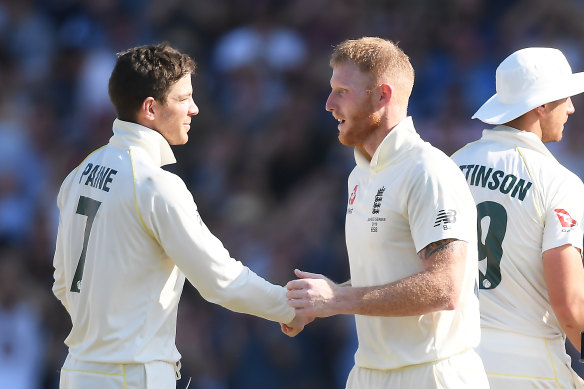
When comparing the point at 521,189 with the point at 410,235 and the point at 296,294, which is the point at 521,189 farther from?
the point at 296,294

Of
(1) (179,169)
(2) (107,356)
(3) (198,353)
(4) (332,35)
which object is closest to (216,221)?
(1) (179,169)

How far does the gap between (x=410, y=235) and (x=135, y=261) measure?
1271 millimetres

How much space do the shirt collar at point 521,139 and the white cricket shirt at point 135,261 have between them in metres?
1.39

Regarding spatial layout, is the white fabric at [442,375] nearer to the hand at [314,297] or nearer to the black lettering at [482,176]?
the hand at [314,297]

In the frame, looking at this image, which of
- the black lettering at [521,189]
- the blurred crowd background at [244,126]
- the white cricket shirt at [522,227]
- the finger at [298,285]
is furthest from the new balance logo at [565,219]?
the blurred crowd background at [244,126]

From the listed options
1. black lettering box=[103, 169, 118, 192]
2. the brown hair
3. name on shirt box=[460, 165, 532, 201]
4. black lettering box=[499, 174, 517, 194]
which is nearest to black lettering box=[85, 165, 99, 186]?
black lettering box=[103, 169, 118, 192]

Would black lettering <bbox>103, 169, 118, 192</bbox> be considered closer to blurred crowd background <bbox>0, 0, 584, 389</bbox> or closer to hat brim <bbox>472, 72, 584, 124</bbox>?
hat brim <bbox>472, 72, 584, 124</bbox>

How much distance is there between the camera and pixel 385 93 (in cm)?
507

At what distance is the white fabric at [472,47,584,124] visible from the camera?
562 centimetres

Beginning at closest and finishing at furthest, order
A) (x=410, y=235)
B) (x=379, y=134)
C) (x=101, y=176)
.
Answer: (x=410, y=235)
(x=379, y=134)
(x=101, y=176)

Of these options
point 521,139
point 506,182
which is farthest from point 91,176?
point 521,139

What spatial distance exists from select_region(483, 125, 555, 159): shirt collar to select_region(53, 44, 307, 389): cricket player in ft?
4.50

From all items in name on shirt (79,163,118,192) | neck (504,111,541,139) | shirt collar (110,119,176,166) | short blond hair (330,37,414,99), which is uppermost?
short blond hair (330,37,414,99)

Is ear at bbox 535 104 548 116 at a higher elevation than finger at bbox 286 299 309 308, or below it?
higher
